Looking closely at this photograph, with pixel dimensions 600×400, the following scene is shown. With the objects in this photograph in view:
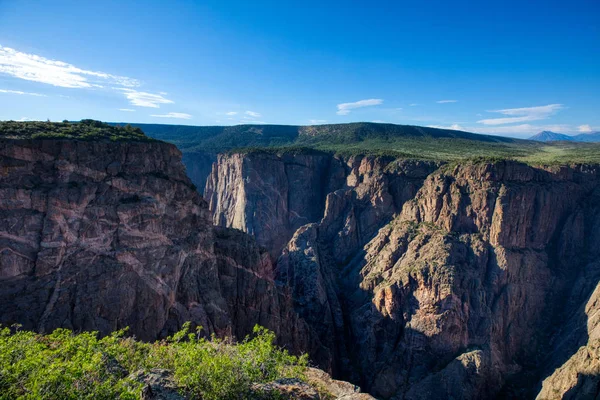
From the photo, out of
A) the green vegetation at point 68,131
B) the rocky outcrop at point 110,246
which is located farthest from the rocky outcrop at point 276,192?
the green vegetation at point 68,131

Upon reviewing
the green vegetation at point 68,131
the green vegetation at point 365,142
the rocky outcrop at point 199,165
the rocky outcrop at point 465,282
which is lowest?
the rocky outcrop at point 465,282

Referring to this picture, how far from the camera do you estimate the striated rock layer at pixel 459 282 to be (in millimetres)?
45094

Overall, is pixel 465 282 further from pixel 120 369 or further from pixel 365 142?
pixel 365 142

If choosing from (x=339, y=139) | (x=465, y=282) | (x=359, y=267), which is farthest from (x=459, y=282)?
(x=339, y=139)

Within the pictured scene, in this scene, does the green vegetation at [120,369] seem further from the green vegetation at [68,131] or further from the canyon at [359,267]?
the green vegetation at [68,131]

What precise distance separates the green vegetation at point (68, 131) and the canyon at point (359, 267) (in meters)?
1.29

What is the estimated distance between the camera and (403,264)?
56875 millimetres

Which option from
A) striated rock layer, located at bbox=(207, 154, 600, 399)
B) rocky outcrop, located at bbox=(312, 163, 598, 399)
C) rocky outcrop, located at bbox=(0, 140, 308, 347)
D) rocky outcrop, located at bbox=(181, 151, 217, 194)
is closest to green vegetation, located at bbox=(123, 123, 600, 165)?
rocky outcrop, located at bbox=(181, 151, 217, 194)

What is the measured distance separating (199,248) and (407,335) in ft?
98.4

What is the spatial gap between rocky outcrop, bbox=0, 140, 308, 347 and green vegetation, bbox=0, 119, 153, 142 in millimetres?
1211

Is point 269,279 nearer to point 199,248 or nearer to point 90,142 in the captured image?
point 199,248

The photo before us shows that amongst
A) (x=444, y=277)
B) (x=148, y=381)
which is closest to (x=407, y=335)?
(x=444, y=277)

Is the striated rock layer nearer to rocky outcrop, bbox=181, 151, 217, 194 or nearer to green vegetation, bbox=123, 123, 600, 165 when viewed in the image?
green vegetation, bbox=123, 123, 600, 165

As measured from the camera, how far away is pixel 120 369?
1783 cm
